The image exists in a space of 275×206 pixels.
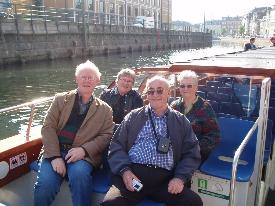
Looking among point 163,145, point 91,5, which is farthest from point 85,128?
point 91,5

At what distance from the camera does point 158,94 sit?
3508 millimetres

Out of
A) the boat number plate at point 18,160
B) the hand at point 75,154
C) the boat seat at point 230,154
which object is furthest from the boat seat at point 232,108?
the boat number plate at point 18,160

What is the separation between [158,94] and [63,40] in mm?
28229

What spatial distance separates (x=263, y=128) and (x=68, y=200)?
90.2 inches

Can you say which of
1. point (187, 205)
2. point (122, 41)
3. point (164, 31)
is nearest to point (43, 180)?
point (187, 205)

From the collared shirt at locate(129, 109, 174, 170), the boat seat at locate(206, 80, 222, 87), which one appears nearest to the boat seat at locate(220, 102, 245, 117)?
the boat seat at locate(206, 80, 222, 87)

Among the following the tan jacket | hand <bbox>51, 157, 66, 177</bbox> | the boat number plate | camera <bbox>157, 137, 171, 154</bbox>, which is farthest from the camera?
the boat number plate

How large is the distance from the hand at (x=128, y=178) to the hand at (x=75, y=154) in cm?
58

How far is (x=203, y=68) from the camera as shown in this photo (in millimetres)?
4645

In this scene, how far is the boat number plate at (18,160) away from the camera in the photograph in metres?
4.03

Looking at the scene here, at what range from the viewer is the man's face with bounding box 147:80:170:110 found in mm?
3512

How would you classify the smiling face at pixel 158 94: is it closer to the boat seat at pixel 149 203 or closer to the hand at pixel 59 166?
the boat seat at pixel 149 203

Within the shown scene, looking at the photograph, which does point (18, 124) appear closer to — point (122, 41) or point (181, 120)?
point (181, 120)

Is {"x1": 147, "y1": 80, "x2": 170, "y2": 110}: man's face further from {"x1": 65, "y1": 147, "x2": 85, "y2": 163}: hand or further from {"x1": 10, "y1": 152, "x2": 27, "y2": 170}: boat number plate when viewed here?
{"x1": 10, "y1": 152, "x2": 27, "y2": 170}: boat number plate
